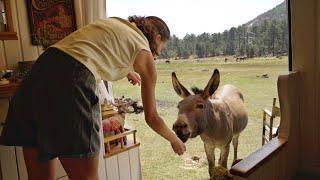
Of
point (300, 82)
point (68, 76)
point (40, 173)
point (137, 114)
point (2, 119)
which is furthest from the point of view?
point (137, 114)

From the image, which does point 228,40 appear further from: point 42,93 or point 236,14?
point 42,93

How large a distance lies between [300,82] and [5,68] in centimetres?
144

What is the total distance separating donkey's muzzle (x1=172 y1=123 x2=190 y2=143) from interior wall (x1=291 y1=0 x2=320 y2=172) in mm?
599

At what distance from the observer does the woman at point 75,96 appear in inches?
40.6

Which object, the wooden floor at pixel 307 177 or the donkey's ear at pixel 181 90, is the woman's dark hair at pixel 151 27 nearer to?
the donkey's ear at pixel 181 90

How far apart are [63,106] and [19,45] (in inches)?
33.1

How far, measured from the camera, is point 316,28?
131 cm

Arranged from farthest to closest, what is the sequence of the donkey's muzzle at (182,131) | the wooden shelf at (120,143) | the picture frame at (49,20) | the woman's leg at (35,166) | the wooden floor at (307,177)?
the wooden shelf at (120,143), the picture frame at (49,20), the wooden floor at (307,177), the woman's leg at (35,166), the donkey's muzzle at (182,131)

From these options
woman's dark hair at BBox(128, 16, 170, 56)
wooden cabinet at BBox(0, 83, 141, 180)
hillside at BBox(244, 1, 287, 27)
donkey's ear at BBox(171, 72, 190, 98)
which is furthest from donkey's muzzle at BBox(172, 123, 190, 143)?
wooden cabinet at BBox(0, 83, 141, 180)

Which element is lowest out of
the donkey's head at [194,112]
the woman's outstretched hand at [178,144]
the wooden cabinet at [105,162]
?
the wooden cabinet at [105,162]

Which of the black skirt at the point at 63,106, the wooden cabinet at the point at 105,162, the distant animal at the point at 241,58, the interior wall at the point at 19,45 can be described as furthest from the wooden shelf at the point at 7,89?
the distant animal at the point at 241,58

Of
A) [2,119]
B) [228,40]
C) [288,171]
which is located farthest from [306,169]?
[2,119]

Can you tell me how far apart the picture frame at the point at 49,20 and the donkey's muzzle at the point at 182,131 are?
3.38ft

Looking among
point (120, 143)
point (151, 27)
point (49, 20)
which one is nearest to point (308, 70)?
point (151, 27)
